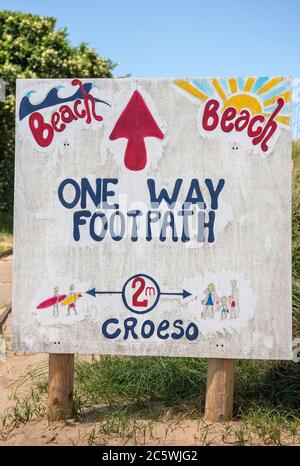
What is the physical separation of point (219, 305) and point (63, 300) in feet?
2.98

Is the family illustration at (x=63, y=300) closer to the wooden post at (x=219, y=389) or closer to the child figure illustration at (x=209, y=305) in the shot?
the child figure illustration at (x=209, y=305)

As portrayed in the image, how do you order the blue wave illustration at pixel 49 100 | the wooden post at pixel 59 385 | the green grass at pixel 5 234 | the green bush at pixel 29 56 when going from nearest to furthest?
the blue wave illustration at pixel 49 100, the wooden post at pixel 59 385, the green grass at pixel 5 234, the green bush at pixel 29 56

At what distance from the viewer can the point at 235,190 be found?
134 inches

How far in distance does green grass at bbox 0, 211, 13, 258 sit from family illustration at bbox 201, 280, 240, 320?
25.0 ft

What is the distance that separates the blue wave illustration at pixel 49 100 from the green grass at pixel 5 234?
23.8ft

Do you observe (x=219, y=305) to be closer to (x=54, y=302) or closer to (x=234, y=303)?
(x=234, y=303)

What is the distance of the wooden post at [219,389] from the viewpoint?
353cm

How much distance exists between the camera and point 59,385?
3633 mm

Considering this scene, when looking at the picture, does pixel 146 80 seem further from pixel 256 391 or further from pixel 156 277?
pixel 256 391

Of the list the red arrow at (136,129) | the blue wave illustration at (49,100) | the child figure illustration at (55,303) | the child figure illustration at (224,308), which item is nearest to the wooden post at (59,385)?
the child figure illustration at (55,303)

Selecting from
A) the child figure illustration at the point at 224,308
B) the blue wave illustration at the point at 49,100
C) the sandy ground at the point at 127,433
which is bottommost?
the sandy ground at the point at 127,433

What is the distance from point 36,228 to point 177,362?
1.53m

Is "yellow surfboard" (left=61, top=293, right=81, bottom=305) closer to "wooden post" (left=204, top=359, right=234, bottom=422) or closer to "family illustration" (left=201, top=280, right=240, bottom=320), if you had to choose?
"family illustration" (left=201, top=280, right=240, bottom=320)

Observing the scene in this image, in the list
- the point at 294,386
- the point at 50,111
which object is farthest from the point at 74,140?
the point at 294,386
